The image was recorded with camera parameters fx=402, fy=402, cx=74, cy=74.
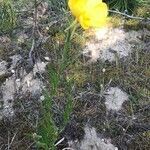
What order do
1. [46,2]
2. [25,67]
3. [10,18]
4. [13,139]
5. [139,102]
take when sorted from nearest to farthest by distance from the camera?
[13,139]
[139,102]
[25,67]
[10,18]
[46,2]

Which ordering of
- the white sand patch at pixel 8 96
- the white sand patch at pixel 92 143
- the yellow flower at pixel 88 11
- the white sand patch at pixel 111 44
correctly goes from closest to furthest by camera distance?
the yellow flower at pixel 88 11 < the white sand patch at pixel 92 143 < the white sand patch at pixel 8 96 < the white sand patch at pixel 111 44

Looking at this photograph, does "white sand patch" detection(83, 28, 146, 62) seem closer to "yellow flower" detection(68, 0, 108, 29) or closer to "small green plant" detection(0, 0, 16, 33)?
"small green plant" detection(0, 0, 16, 33)

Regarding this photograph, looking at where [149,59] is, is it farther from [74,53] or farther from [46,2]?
[46,2]

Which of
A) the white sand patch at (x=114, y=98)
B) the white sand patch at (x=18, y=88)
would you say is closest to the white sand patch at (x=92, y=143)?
the white sand patch at (x=114, y=98)

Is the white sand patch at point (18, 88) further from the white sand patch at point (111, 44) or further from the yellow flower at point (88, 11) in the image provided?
the yellow flower at point (88, 11)

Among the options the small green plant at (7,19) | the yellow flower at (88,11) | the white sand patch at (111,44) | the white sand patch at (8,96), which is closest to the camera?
the yellow flower at (88,11)

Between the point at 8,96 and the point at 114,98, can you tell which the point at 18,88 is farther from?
the point at 114,98

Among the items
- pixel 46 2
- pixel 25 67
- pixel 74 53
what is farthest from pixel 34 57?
pixel 46 2
